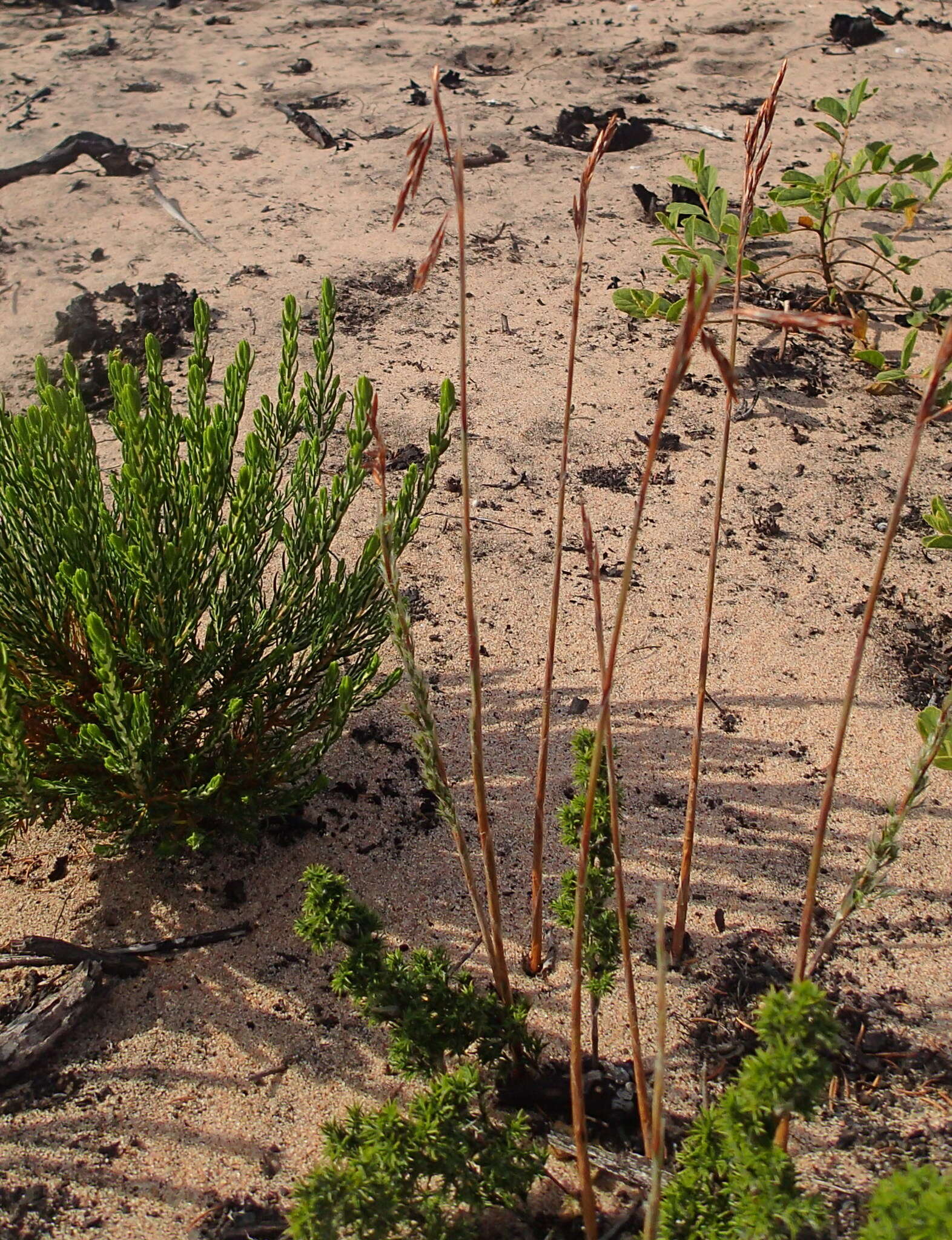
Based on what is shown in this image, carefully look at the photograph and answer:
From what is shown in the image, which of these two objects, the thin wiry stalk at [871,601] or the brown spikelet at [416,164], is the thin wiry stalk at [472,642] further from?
the thin wiry stalk at [871,601]

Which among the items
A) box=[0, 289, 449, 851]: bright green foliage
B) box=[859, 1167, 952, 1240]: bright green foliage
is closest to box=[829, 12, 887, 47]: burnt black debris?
box=[0, 289, 449, 851]: bright green foliage

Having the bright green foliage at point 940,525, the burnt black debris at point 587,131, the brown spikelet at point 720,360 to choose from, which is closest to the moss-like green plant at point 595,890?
the brown spikelet at point 720,360

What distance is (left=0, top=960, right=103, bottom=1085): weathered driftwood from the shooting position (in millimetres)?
1992

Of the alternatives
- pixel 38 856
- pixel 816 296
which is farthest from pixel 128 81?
pixel 38 856

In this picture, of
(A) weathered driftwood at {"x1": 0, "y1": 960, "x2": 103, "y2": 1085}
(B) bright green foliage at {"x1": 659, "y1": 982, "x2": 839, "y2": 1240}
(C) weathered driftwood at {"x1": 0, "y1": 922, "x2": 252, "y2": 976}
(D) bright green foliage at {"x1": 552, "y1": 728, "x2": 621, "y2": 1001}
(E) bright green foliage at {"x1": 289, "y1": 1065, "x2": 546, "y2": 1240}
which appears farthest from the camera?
(C) weathered driftwood at {"x1": 0, "y1": 922, "x2": 252, "y2": 976}

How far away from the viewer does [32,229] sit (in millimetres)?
5465

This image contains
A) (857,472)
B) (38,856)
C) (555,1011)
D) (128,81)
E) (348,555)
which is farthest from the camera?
(128,81)

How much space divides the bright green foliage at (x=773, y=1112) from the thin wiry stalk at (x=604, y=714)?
17cm

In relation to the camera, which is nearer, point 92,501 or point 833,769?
point 833,769

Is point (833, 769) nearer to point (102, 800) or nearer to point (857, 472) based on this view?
point (102, 800)

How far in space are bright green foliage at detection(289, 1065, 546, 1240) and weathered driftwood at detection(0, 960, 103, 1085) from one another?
721mm

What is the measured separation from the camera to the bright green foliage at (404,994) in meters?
1.62

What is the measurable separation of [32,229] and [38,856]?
4.08m

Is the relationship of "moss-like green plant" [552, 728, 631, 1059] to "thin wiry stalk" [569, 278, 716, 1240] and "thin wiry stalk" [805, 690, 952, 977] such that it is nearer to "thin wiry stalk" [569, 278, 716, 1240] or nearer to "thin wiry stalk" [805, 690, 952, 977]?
"thin wiry stalk" [569, 278, 716, 1240]
